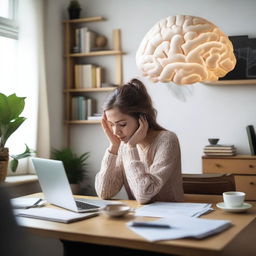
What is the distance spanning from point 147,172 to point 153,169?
3 cm

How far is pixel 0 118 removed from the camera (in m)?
3.44

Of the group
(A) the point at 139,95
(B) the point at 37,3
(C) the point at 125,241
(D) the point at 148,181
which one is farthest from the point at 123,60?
(C) the point at 125,241

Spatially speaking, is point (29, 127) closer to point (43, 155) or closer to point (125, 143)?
point (43, 155)

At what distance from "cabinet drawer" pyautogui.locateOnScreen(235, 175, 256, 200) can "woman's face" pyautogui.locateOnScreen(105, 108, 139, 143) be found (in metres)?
1.87

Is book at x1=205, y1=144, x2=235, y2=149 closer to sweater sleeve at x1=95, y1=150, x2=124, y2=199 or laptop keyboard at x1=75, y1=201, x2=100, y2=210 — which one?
sweater sleeve at x1=95, y1=150, x2=124, y2=199

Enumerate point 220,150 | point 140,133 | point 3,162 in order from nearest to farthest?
point 140,133, point 3,162, point 220,150

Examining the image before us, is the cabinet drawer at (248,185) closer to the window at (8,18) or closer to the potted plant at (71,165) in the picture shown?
the potted plant at (71,165)

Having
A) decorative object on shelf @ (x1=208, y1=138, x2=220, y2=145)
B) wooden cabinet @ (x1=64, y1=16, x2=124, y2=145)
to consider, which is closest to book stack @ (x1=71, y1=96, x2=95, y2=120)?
wooden cabinet @ (x1=64, y1=16, x2=124, y2=145)

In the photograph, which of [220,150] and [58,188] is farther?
[220,150]

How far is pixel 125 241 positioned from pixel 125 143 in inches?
39.1

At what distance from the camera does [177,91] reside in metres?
4.51

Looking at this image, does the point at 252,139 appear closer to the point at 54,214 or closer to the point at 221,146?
the point at 221,146

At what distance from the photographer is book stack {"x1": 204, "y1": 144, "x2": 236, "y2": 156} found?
4.05 m

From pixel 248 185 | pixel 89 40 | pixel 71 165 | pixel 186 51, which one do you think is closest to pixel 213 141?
pixel 248 185
